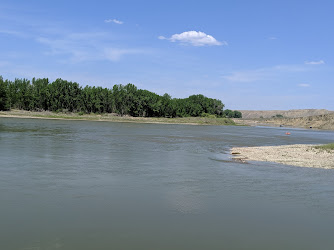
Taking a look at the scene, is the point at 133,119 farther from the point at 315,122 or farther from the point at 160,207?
the point at 160,207

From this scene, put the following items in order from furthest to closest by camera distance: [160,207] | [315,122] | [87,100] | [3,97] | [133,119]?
1. [315,122]
2. [87,100]
3. [133,119]
4. [3,97]
5. [160,207]

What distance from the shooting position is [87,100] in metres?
134

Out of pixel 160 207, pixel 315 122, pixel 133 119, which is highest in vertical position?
pixel 315 122

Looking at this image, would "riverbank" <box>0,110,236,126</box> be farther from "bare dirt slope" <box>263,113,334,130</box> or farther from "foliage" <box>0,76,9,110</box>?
"bare dirt slope" <box>263,113,334,130</box>

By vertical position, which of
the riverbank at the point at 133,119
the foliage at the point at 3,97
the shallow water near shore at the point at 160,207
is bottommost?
the shallow water near shore at the point at 160,207

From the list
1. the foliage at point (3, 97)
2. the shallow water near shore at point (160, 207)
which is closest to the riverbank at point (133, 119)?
the foliage at point (3, 97)

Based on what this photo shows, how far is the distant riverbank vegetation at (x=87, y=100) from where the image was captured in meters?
123

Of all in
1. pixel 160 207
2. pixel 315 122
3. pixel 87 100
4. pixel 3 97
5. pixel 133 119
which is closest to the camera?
pixel 160 207

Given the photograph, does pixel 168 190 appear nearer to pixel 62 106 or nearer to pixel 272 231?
pixel 272 231

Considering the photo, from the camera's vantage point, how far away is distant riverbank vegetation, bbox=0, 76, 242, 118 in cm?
12338

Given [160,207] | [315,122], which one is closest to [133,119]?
[315,122]

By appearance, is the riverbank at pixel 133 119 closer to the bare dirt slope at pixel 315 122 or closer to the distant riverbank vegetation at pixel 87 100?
the distant riverbank vegetation at pixel 87 100

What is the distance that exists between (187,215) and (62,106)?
125 metres

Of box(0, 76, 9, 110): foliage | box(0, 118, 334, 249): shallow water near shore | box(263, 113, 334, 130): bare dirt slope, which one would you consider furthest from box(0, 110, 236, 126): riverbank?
box(0, 118, 334, 249): shallow water near shore
